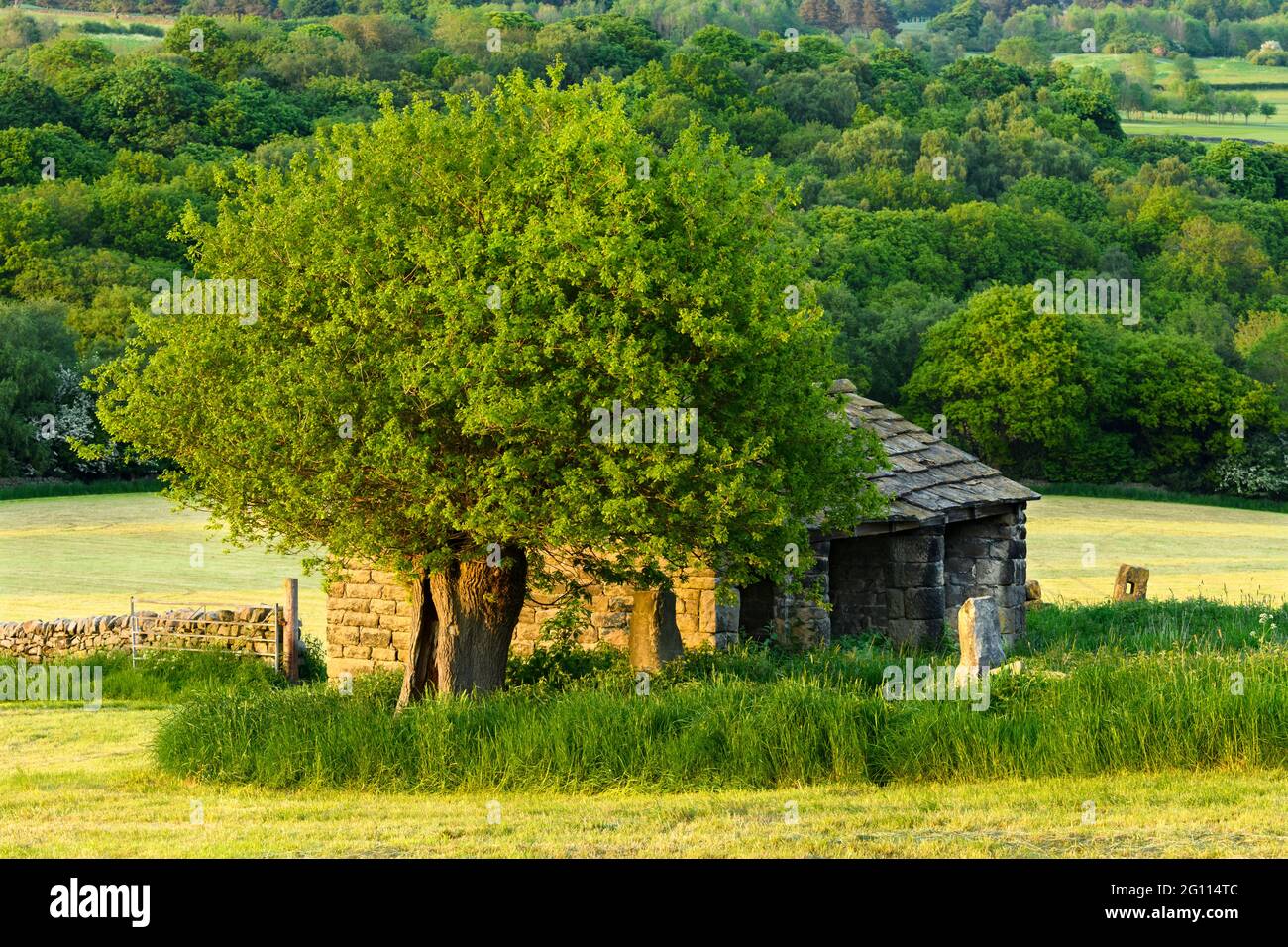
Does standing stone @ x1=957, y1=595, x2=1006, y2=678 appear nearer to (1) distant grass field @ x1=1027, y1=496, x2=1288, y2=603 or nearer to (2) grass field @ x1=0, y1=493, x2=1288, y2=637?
(1) distant grass field @ x1=1027, y1=496, x2=1288, y2=603

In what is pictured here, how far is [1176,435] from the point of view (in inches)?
2443

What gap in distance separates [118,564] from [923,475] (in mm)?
24987

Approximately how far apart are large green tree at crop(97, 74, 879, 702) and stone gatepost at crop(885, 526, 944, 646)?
4.89 meters

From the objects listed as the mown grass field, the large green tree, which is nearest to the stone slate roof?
the mown grass field

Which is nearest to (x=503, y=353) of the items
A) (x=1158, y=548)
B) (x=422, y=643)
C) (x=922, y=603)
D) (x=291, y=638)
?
(x=422, y=643)

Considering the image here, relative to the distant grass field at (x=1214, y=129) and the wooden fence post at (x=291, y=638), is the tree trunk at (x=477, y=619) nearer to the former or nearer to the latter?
the wooden fence post at (x=291, y=638)

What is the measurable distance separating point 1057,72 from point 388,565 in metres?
153

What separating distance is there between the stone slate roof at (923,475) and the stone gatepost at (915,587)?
496 millimetres

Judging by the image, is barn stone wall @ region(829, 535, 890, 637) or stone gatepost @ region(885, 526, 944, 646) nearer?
stone gatepost @ region(885, 526, 944, 646)

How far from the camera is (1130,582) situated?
27453 mm

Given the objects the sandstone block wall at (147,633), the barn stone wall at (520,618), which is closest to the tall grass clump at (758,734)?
the barn stone wall at (520,618)

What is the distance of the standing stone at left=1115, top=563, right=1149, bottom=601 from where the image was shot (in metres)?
27.1

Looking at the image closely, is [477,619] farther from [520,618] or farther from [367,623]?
[367,623]

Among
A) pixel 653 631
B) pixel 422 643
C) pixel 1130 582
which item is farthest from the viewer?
pixel 1130 582
